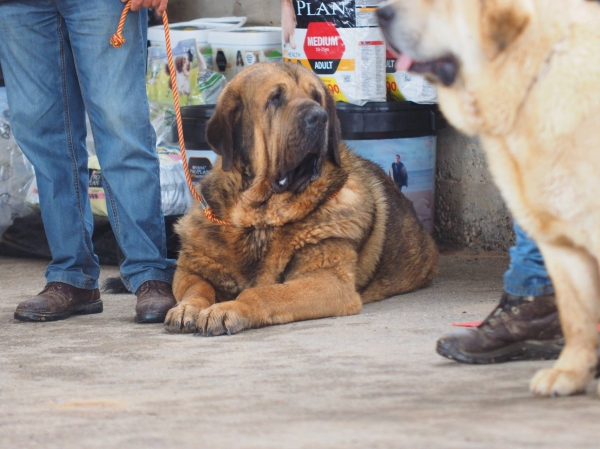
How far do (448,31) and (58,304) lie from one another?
212 cm

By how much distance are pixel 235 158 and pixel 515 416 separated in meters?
2.07

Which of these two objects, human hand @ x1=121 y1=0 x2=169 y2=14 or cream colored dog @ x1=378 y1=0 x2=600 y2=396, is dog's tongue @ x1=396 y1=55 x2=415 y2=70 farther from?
human hand @ x1=121 y1=0 x2=169 y2=14

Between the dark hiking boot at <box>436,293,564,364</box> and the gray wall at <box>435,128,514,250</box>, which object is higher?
the dark hiking boot at <box>436,293,564,364</box>

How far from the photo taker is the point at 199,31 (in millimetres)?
5355

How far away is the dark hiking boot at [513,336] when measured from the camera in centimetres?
257

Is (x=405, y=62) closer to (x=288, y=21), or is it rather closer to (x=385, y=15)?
(x=385, y=15)

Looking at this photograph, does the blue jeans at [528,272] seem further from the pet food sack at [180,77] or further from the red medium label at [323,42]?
the pet food sack at [180,77]

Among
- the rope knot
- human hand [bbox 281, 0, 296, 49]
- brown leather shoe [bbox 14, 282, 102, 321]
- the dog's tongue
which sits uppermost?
the dog's tongue

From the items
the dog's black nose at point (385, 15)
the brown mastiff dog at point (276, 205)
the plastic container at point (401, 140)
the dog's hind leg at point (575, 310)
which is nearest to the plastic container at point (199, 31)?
the plastic container at point (401, 140)

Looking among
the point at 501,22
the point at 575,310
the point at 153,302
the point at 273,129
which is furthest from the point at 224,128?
the point at 575,310

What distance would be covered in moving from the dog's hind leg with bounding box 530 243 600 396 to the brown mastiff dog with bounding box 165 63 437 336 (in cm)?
135

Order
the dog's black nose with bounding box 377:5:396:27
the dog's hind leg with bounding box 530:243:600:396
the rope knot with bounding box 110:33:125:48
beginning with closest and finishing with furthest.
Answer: the dog's hind leg with bounding box 530:243:600:396
the dog's black nose with bounding box 377:5:396:27
the rope knot with bounding box 110:33:125:48

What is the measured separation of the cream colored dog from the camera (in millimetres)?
2078

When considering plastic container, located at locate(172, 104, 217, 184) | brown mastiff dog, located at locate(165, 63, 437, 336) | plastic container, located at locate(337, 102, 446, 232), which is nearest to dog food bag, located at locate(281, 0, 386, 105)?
plastic container, located at locate(337, 102, 446, 232)
